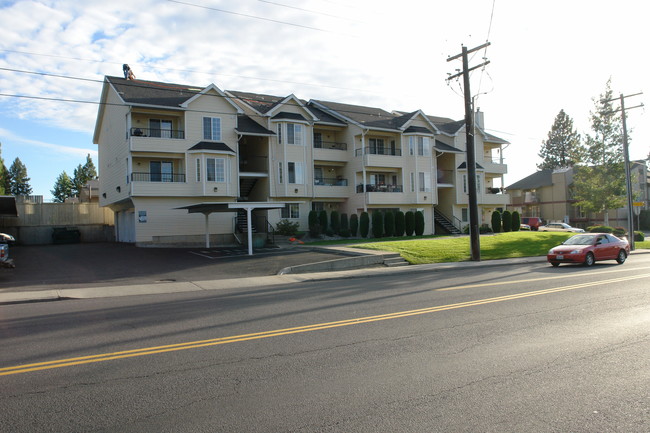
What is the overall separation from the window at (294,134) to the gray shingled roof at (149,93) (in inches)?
298

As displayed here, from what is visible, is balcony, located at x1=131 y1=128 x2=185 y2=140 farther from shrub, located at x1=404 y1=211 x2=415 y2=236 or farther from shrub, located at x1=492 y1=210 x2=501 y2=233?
shrub, located at x1=492 y1=210 x2=501 y2=233

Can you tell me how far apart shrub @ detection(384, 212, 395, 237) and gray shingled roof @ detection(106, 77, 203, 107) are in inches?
674

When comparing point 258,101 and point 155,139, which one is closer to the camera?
point 155,139

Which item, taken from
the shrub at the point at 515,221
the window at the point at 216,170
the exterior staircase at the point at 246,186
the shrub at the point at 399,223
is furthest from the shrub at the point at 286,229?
the shrub at the point at 515,221

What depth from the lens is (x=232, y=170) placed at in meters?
33.2

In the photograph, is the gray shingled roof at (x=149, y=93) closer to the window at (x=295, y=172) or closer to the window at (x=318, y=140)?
the window at (x=295, y=172)

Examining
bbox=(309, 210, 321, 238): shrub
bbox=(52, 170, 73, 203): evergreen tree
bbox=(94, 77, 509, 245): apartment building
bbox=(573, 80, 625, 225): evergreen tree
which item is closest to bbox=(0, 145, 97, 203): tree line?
bbox=(52, 170, 73, 203): evergreen tree

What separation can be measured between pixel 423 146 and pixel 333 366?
37743mm

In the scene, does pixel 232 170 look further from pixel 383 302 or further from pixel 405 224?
pixel 383 302

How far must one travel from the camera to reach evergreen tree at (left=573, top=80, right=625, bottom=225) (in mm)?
46156

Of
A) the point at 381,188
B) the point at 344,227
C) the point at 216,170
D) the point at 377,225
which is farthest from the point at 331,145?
the point at 216,170

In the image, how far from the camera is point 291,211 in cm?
3753

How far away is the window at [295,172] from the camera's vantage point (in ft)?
120

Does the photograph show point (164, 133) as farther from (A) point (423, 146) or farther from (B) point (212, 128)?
(A) point (423, 146)
